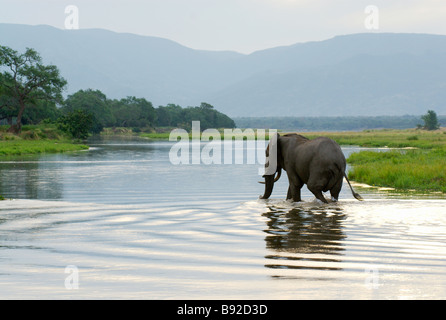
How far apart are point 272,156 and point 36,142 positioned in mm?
50064

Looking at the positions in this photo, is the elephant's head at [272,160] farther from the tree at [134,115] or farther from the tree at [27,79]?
the tree at [134,115]

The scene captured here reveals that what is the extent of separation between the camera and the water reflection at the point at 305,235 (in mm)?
9320

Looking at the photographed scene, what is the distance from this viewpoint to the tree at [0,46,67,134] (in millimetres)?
78500

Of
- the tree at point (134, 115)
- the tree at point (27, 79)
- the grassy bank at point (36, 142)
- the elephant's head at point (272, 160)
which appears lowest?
the grassy bank at point (36, 142)

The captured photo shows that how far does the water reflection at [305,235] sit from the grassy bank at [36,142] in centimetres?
3608

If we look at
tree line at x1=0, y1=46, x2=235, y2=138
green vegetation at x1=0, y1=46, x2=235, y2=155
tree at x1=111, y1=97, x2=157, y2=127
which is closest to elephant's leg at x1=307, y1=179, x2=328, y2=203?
green vegetation at x1=0, y1=46, x2=235, y2=155

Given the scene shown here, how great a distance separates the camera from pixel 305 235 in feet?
37.6

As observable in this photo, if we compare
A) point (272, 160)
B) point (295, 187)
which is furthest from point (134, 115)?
point (295, 187)

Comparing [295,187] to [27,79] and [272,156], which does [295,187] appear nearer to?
[272,156]

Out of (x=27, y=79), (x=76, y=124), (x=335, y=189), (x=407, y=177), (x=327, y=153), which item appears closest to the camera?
(x=327, y=153)

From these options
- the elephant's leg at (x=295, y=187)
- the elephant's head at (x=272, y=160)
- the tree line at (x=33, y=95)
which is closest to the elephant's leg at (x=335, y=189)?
the elephant's leg at (x=295, y=187)

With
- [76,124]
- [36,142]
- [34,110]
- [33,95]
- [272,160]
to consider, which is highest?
[33,95]

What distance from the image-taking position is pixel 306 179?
15.8 metres
